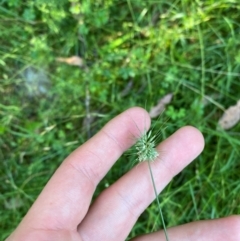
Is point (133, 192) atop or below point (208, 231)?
atop

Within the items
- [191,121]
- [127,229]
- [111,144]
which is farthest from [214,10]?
[127,229]

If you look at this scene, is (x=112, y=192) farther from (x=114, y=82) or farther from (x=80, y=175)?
(x=114, y=82)

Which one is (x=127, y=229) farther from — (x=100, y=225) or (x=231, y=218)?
(x=231, y=218)

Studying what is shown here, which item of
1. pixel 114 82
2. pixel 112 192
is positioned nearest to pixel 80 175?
pixel 112 192

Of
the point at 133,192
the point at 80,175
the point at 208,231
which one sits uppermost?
the point at 80,175

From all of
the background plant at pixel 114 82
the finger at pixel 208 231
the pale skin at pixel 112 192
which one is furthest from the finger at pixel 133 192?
the background plant at pixel 114 82

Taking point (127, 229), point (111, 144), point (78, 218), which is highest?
point (111, 144)

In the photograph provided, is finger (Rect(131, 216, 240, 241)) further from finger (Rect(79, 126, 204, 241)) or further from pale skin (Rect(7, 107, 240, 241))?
finger (Rect(79, 126, 204, 241))

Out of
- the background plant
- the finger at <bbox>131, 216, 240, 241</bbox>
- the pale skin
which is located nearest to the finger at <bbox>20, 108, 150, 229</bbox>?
the pale skin
